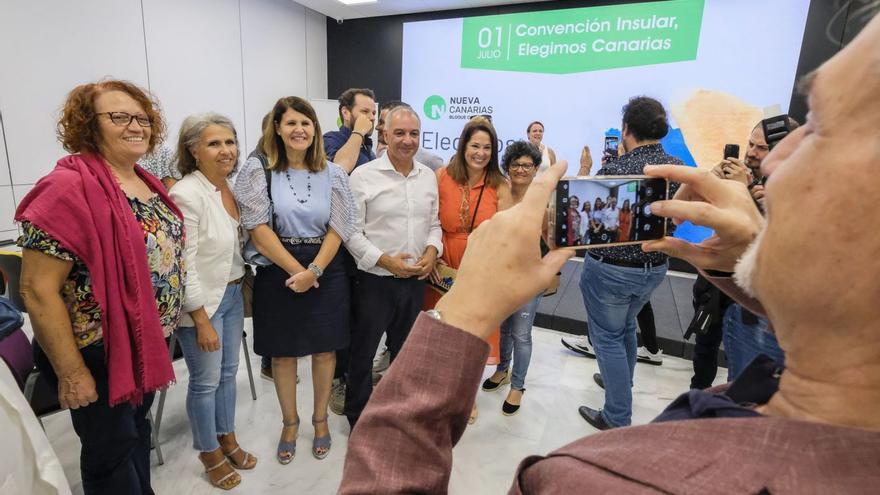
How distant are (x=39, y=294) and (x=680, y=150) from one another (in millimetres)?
5188

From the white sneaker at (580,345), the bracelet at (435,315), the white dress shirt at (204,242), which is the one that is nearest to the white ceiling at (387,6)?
the white sneaker at (580,345)

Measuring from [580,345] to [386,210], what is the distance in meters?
1.92

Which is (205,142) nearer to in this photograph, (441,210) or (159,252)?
(159,252)

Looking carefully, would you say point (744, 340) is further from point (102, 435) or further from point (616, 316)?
point (102, 435)

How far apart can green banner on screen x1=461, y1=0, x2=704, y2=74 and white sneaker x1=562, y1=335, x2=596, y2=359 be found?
315 centimetres

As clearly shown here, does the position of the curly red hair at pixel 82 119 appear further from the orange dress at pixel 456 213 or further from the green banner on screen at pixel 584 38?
the green banner on screen at pixel 584 38

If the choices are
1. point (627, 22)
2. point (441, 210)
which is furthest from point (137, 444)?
point (627, 22)

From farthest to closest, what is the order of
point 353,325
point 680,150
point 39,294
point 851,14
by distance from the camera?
1. point 680,150
2. point 851,14
3. point 353,325
4. point 39,294

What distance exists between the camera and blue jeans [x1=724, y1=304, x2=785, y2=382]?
5.67 ft

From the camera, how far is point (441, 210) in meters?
2.43

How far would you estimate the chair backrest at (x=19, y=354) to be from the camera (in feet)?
5.32

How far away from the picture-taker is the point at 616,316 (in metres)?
2.20

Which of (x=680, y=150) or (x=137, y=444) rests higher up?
(x=680, y=150)

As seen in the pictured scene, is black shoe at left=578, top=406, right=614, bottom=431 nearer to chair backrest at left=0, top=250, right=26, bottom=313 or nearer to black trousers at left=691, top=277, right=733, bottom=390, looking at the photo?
black trousers at left=691, top=277, right=733, bottom=390
